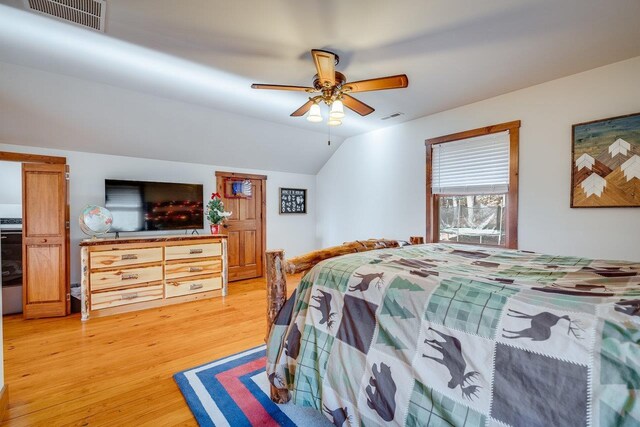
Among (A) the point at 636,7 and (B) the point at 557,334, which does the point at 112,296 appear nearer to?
(B) the point at 557,334

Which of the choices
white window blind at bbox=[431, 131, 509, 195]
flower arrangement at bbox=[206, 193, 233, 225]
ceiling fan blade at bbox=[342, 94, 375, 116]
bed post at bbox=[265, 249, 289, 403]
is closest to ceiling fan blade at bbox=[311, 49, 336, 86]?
ceiling fan blade at bbox=[342, 94, 375, 116]

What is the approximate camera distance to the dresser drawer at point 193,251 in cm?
374

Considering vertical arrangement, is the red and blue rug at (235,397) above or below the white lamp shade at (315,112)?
below

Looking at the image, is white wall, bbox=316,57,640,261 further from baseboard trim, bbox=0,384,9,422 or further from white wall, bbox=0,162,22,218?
white wall, bbox=0,162,22,218

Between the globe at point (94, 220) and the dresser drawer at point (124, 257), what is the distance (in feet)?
1.09

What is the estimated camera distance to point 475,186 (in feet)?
11.4

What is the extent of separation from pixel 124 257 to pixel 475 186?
430 cm

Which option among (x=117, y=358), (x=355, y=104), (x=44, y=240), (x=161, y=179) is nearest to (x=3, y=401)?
(x=117, y=358)

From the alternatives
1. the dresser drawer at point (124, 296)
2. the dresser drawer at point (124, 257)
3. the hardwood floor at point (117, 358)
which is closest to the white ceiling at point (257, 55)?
the dresser drawer at point (124, 257)

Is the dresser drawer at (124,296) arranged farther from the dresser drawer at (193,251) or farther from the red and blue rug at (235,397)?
the red and blue rug at (235,397)

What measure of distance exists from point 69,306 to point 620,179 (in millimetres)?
5799

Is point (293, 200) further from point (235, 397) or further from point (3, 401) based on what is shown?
point (3, 401)

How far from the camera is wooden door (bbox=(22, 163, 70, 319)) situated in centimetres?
316

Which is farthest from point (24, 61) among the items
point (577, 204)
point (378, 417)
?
point (577, 204)
